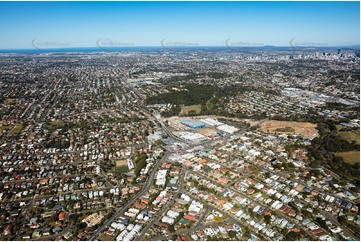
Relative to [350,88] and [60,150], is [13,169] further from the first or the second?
[350,88]

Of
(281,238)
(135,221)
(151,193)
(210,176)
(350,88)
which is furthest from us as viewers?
(350,88)

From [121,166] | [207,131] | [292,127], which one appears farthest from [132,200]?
[292,127]

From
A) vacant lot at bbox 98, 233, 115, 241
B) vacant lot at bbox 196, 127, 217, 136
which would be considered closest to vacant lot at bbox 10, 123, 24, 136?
vacant lot at bbox 196, 127, 217, 136

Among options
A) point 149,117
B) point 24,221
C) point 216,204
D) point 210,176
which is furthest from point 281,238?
point 149,117

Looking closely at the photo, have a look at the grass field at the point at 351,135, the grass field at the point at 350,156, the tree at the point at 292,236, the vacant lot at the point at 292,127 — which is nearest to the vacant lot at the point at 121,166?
the tree at the point at 292,236

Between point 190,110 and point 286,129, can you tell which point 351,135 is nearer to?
point 286,129
